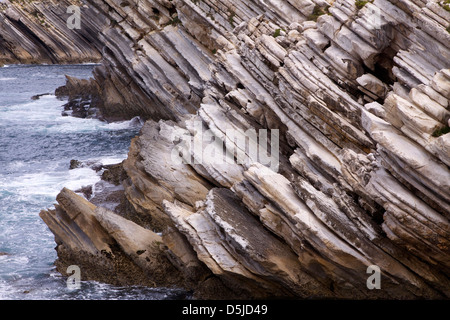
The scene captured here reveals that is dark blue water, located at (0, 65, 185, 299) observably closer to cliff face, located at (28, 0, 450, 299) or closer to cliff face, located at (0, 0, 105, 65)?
cliff face, located at (28, 0, 450, 299)

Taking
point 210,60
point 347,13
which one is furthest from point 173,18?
point 347,13

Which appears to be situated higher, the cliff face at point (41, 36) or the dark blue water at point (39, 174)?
the cliff face at point (41, 36)

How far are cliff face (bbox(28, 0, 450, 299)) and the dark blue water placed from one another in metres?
1.95

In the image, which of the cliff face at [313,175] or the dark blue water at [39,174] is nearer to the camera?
the cliff face at [313,175]

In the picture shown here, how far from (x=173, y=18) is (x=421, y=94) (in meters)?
33.6

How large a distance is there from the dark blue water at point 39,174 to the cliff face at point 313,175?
6.41 feet

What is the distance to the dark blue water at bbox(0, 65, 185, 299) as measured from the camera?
2606cm

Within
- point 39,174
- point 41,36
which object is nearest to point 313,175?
point 39,174

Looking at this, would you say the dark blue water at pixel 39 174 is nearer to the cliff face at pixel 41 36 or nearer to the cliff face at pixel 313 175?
the cliff face at pixel 313 175

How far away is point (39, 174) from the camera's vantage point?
139ft

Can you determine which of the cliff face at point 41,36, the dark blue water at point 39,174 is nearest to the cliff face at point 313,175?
the dark blue water at point 39,174

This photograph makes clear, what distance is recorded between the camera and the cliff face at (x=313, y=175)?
21.0 metres

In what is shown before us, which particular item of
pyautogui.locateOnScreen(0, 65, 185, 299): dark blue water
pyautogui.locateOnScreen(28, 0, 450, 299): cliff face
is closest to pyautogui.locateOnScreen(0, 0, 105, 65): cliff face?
pyautogui.locateOnScreen(0, 65, 185, 299): dark blue water

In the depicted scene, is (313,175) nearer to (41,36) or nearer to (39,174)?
(39,174)
